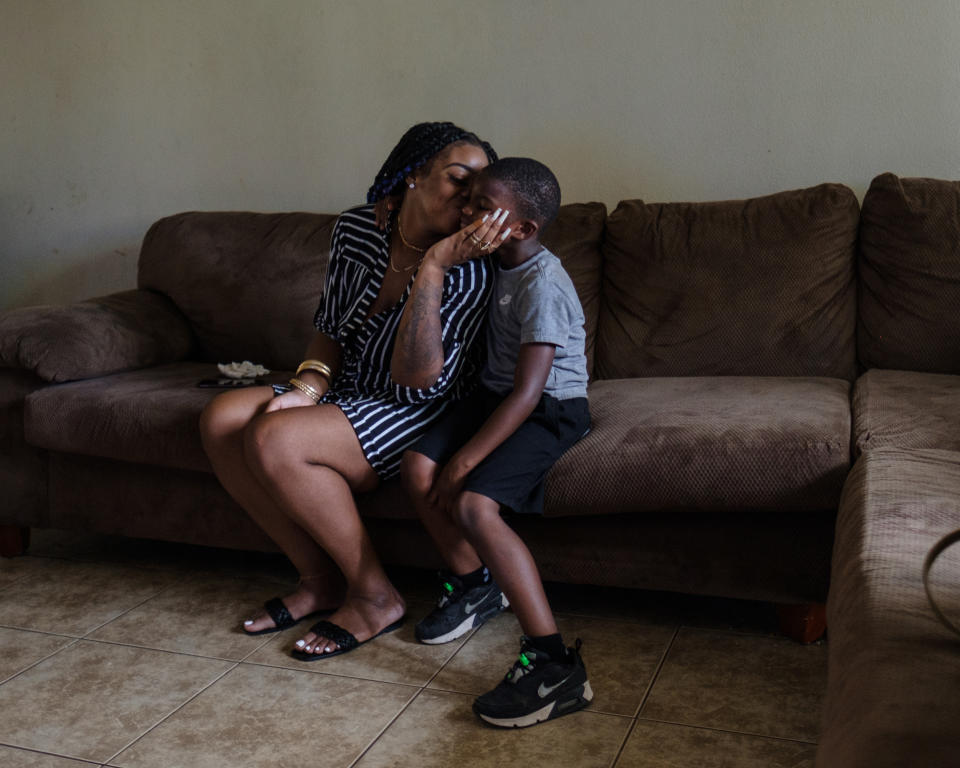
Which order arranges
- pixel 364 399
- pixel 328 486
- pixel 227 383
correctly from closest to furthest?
pixel 328 486, pixel 364 399, pixel 227 383

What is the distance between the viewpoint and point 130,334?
8.77 feet

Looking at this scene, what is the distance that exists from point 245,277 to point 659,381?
118cm

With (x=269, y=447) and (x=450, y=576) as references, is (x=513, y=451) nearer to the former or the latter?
(x=450, y=576)

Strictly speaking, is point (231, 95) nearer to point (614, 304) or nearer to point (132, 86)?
point (132, 86)

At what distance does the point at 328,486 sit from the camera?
1.97m

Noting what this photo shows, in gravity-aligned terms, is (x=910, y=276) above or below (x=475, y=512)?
above

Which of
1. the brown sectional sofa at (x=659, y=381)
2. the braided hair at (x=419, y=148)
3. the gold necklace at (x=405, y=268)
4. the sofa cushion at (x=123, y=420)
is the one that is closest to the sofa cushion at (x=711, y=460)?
the brown sectional sofa at (x=659, y=381)

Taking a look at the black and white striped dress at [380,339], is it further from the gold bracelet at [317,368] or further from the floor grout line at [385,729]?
the floor grout line at [385,729]

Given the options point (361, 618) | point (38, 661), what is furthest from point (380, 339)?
point (38, 661)

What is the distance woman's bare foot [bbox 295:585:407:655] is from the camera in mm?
1964

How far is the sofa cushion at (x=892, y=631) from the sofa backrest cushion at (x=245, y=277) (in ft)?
5.21

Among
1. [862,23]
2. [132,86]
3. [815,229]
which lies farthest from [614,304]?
[132,86]

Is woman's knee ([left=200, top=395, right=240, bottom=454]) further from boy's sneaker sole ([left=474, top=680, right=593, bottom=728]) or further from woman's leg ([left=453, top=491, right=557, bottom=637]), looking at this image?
boy's sneaker sole ([left=474, top=680, right=593, bottom=728])

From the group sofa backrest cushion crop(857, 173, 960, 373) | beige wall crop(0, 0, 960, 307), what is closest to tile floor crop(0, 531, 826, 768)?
sofa backrest cushion crop(857, 173, 960, 373)
